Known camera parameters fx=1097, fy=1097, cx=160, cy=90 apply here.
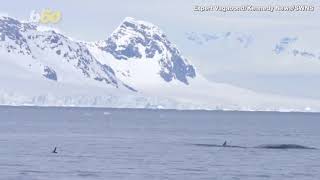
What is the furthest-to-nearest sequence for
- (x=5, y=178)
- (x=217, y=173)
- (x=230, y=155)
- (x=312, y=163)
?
(x=230, y=155), (x=312, y=163), (x=217, y=173), (x=5, y=178)

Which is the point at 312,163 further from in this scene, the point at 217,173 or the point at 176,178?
the point at 176,178

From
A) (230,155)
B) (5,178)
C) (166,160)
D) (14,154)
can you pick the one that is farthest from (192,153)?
(5,178)

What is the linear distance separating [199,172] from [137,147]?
60.0 m

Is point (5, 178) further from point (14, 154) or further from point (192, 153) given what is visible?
point (192, 153)

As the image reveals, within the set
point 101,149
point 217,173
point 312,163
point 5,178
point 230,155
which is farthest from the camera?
point 101,149

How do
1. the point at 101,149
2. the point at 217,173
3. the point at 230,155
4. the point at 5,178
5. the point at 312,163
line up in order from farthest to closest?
the point at 101,149 → the point at 230,155 → the point at 312,163 → the point at 217,173 → the point at 5,178

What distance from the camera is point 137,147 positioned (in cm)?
19538

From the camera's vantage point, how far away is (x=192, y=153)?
17588 centimetres

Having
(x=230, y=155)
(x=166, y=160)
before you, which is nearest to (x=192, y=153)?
(x=230, y=155)

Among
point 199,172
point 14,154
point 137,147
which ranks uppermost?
point 199,172

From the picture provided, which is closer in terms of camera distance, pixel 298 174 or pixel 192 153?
pixel 298 174

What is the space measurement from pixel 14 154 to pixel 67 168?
88.4 feet

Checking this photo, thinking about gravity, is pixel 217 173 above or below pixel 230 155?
above

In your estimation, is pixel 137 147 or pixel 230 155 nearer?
pixel 230 155
